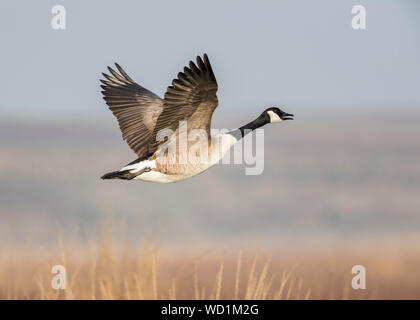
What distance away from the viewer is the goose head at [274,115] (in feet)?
21.4

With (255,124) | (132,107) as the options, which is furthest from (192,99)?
(132,107)

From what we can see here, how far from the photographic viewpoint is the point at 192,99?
5.07 m

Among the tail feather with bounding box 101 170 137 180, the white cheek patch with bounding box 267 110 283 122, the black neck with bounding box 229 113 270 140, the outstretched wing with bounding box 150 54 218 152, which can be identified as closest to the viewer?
the outstretched wing with bounding box 150 54 218 152

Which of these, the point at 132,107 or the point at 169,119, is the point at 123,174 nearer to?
the point at 169,119

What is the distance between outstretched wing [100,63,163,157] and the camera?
6.44 meters

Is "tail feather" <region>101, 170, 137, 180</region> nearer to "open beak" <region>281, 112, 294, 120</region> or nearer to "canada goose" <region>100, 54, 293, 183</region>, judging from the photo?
"canada goose" <region>100, 54, 293, 183</region>

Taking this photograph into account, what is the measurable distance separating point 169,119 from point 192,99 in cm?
39

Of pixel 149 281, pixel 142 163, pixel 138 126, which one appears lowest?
pixel 149 281

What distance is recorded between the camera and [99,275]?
3838 mm

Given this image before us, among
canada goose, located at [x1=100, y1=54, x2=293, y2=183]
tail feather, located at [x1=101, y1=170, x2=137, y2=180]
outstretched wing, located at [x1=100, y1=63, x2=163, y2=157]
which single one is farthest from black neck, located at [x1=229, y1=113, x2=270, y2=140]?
tail feather, located at [x1=101, y1=170, x2=137, y2=180]

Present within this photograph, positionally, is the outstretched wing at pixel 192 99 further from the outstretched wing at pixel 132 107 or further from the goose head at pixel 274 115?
the goose head at pixel 274 115

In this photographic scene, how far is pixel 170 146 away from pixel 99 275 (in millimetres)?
2176
